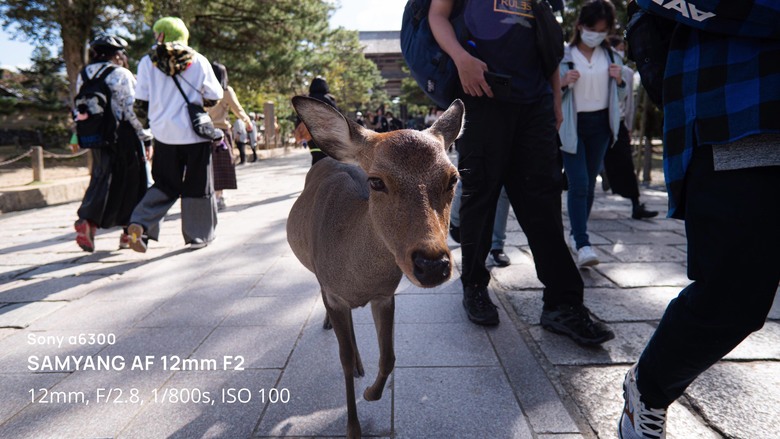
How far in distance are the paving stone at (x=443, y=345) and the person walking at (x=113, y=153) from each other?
3547mm

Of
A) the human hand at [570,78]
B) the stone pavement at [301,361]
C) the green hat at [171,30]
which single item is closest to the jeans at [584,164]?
A: the human hand at [570,78]

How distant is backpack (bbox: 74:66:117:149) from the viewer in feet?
14.5

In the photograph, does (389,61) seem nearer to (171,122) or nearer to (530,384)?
(171,122)

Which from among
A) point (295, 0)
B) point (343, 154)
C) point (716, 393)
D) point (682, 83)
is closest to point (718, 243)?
point (682, 83)

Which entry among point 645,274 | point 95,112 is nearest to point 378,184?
point 645,274

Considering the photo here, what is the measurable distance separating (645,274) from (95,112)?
527 cm

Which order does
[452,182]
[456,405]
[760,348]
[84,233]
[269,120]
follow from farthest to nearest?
[269,120] < [84,233] < [760,348] < [456,405] < [452,182]

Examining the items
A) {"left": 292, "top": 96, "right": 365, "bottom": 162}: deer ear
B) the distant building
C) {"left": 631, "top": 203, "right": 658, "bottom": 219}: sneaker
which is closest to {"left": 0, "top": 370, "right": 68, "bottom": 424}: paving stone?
{"left": 292, "top": 96, "right": 365, "bottom": 162}: deer ear

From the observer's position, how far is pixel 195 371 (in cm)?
232

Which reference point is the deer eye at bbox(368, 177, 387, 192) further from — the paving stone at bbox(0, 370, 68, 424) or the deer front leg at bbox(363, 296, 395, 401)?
Answer: the paving stone at bbox(0, 370, 68, 424)

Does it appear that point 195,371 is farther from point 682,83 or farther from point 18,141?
point 18,141

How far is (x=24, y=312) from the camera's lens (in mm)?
3201

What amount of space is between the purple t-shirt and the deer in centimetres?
59

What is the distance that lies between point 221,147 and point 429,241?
4777mm
